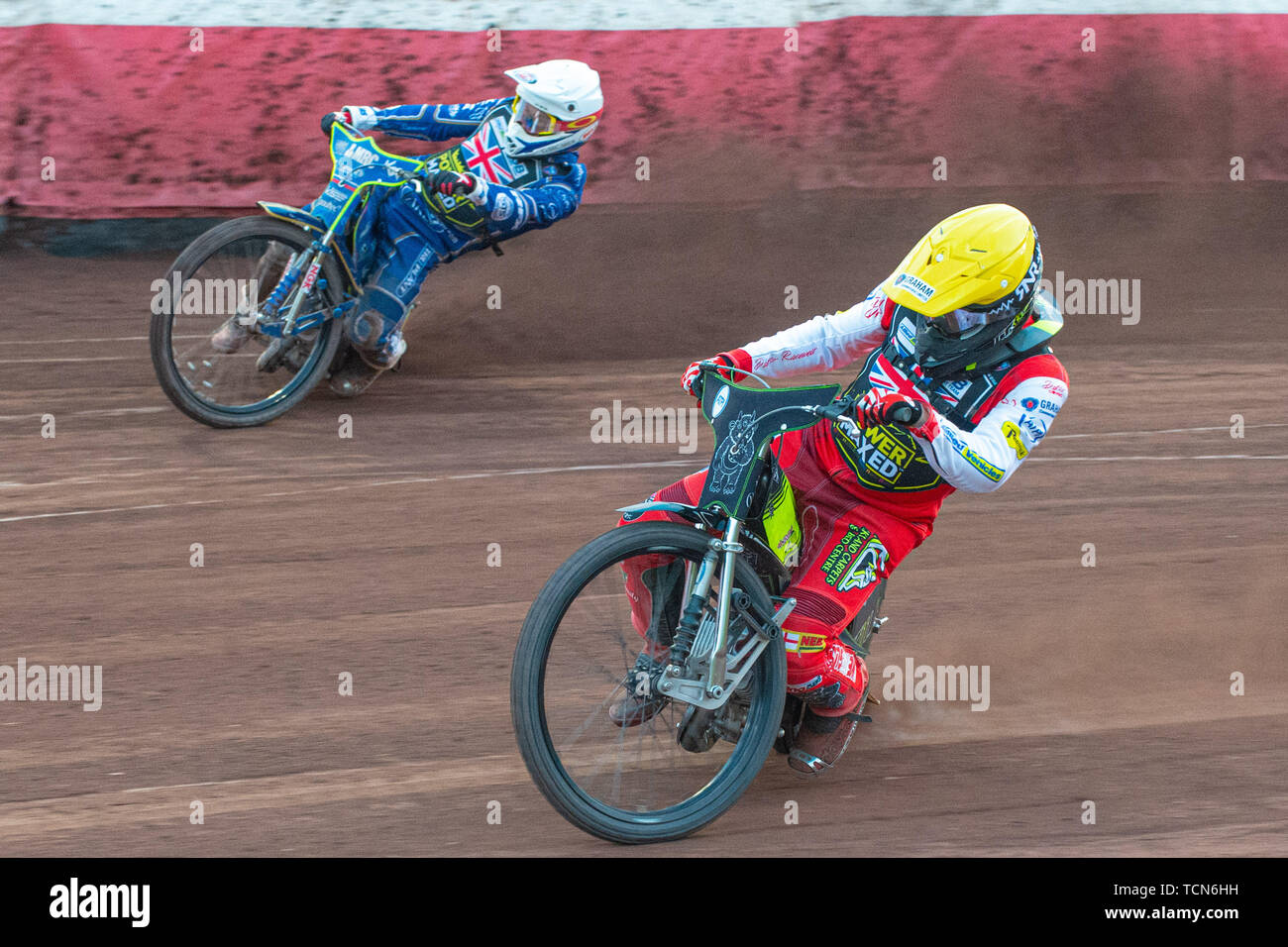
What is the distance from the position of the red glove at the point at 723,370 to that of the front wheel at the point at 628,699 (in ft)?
1.45

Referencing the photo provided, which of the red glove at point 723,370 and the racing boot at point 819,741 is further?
the racing boot at point 819,741

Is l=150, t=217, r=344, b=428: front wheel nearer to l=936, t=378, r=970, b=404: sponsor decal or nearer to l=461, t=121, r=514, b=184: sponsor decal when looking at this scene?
l=461, t=121, r=514, b=184: sponsor decal

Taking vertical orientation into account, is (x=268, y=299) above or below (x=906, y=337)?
above

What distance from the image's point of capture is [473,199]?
754cm

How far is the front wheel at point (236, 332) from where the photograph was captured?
6914 millimetres

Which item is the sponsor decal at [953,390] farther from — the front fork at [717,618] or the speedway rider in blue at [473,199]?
the speedway rider in blue at [473,199]

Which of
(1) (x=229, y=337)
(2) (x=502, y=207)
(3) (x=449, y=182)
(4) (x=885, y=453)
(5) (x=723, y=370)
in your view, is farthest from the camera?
(2) (x=502, y=207)

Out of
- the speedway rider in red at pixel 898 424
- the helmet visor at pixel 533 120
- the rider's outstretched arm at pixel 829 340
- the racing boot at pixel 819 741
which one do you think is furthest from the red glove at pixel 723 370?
the helmet visor at pixel 533 120

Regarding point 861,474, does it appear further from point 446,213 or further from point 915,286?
point 446,213

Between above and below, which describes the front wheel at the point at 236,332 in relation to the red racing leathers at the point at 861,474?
above

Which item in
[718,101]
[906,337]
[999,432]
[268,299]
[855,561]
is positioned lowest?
[855,561]

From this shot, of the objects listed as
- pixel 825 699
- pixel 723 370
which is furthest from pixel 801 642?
pixel 723 370

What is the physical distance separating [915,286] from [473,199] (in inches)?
164

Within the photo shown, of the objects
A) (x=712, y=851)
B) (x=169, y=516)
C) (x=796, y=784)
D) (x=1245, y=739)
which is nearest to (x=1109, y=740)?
(x=1245, y=739)
